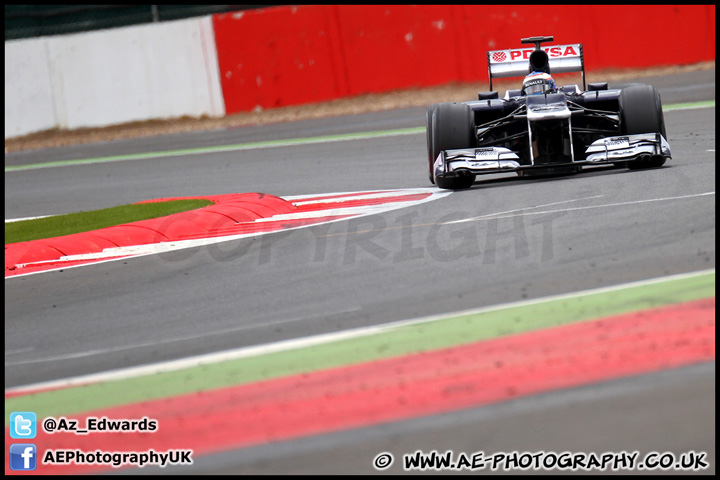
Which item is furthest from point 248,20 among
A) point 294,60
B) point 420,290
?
point 420,290

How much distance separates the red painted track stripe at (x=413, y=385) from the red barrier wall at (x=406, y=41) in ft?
50.3

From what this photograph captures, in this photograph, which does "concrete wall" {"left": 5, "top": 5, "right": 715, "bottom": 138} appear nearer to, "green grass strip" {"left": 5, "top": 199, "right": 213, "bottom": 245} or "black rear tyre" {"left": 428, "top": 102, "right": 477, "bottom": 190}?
"black rear tyre" {"left": 428, "top": 102, "right": 477, "bottom": 190}

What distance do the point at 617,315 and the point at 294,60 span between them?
53.4ft

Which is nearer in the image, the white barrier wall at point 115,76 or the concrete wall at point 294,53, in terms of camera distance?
the concrete wall at point 294,53

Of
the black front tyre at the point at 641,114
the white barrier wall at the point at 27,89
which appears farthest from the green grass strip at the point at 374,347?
the white barrier wall at the point at 27,89

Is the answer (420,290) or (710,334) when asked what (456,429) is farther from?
(420,290)

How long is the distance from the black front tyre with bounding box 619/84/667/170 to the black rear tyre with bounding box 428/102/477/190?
4.56ft

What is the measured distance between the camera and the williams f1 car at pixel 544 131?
950cm

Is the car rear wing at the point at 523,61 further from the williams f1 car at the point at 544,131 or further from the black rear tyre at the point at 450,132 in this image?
the black rear tyre at the point at 450,132

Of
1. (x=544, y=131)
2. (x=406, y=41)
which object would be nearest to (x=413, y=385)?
(x=544, y=131)

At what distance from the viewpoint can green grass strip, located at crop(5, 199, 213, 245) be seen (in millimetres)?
9477

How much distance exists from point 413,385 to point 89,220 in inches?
260

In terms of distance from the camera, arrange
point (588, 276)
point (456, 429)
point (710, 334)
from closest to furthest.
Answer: point (456, 429) → point (710, 334) → point (588, 276)

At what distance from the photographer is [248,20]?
67.5 ft
